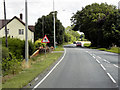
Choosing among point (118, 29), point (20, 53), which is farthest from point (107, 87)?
point (118, 29)

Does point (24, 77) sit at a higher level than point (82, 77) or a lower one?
higher

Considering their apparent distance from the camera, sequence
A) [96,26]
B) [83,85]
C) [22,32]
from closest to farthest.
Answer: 1. [83,85]
2. [22,32]
3. [96,26]

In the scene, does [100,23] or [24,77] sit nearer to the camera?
[24,77]

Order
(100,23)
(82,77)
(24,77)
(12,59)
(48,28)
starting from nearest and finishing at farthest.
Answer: (24,77) → (82,77) → (12,59) → (100,23) → (48,28)

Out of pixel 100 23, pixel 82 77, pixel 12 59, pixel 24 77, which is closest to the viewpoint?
pixel 24 77

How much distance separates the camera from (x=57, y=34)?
6475cm

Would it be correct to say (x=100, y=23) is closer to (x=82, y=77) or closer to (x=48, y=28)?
(x=48, y=28)

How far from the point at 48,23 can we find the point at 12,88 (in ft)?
186

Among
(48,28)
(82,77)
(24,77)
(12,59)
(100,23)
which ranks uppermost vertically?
(100,23)

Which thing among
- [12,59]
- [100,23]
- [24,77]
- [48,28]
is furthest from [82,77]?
[48,28]

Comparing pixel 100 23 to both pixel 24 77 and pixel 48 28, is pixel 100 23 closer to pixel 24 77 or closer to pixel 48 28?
pixel 48 28

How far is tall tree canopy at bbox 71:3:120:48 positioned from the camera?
51991 mm

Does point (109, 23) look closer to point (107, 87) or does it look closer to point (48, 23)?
point (48, 23)

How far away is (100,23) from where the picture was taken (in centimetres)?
6278
